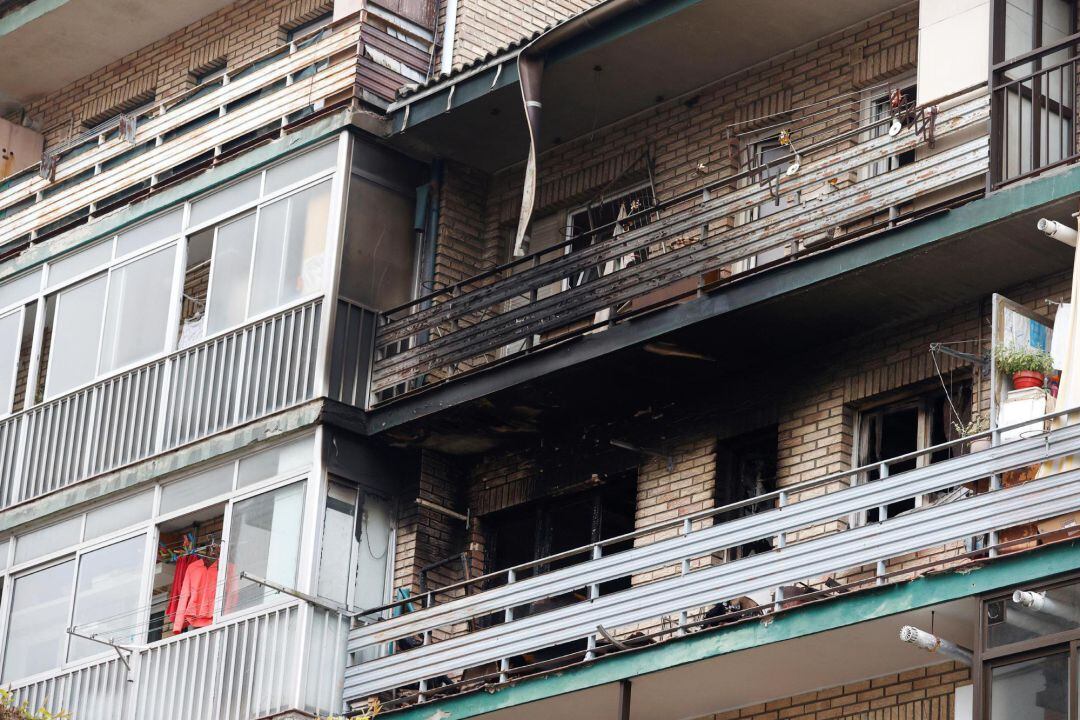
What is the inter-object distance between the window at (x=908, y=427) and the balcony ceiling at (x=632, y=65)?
11.6 ft

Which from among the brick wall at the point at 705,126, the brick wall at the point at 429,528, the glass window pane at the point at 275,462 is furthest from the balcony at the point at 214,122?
the brick wall at the point at 429,528

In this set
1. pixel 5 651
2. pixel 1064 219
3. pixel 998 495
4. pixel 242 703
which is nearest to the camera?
pixel 998 495

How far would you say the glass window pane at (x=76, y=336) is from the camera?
22.9m

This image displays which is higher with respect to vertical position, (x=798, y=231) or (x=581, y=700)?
(x=798, y=231)

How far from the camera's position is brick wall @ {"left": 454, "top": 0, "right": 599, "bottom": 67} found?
22.7 metres

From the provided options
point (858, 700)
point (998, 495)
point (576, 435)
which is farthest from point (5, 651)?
point (998, 495)

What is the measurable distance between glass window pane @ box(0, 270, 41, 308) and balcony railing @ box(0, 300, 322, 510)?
1.37 meters

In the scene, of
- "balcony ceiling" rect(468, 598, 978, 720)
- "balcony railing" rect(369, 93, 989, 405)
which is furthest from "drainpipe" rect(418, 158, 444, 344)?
"balcony ceiling" rect(468, 598, 978, 720)

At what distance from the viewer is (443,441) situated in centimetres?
2081

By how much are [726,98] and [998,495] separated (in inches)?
246

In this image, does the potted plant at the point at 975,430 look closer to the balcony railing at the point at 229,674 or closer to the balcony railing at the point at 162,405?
the balcony railing at the point at 229,674

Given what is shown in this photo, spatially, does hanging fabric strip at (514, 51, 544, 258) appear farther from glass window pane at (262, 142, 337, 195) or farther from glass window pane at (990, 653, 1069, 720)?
glass window pane at (990, 653, 1069, 720)

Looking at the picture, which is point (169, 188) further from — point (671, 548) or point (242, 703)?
point (671, 548)

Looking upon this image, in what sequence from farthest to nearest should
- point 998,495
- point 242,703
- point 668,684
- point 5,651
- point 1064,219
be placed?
point 5,651
point 242,703
point 668,684
point 1064,219
point 998,495
